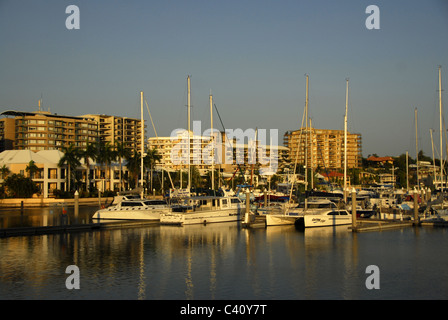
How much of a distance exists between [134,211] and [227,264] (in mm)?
19918

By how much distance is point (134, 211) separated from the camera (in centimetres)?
4553

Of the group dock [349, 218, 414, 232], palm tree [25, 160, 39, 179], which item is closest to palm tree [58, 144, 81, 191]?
palm tree [25, 160, 39, 179]

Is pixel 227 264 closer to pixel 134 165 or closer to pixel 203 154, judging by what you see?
pixel 134 165

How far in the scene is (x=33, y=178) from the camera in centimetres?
8500

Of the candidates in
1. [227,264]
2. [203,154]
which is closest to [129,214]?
[227,264]

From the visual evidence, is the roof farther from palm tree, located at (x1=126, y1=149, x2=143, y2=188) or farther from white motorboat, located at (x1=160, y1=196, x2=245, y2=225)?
white motorboat, located at (x1=160, y1=196, x2=245, y2=225)

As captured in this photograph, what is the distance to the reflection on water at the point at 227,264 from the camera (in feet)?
70.3

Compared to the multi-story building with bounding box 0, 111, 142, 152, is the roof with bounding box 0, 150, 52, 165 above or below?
Answer: below

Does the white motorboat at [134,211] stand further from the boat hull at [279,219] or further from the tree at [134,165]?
the tree at [134,165]

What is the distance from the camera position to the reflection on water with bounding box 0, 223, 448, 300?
21.4m

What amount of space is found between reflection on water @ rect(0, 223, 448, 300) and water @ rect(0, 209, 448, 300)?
49mm

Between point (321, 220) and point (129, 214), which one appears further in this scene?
point (129, 214)

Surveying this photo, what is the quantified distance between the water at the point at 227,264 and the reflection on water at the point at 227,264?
5cm
